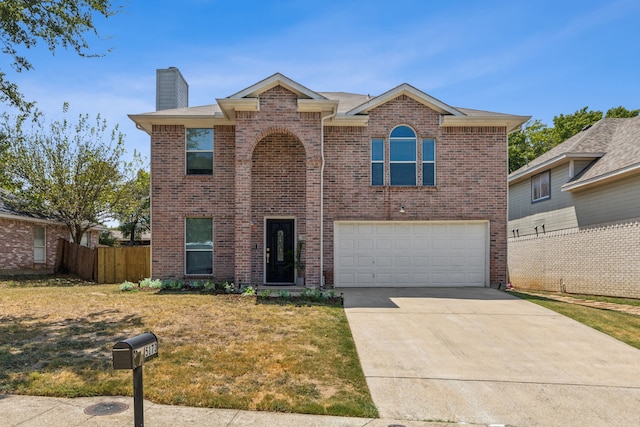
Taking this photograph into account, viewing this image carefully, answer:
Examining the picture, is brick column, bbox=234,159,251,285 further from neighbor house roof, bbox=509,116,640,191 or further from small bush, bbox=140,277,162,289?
neighbor house roof, bbox=509,116,640,191

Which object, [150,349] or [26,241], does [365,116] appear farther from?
[26,241]

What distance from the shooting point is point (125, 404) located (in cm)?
477

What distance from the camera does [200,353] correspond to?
6.56 meters

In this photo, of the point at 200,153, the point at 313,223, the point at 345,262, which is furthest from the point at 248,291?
the point at 200,153

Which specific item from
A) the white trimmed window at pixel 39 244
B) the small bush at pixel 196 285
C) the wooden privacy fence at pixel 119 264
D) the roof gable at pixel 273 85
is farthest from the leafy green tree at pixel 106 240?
the roof gable at pixel 273 85

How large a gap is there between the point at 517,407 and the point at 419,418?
1245mm

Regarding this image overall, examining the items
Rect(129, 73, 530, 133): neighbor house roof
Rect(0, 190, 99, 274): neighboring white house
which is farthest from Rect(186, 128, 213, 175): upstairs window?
Rect(0, 190, 99, 274): neighboring white house

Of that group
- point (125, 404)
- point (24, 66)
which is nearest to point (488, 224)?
point (125, 404)

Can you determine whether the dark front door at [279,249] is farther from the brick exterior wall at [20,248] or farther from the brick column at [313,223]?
the brick exterior wall at [20,248]

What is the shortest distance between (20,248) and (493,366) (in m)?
20.9

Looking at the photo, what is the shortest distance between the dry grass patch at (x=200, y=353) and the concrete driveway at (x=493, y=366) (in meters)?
0.47

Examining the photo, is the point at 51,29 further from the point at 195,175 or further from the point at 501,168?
the point at 501,168

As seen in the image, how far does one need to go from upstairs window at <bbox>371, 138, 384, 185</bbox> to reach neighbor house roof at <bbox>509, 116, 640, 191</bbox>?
22.9ft

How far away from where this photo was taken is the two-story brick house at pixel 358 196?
14.0 m
